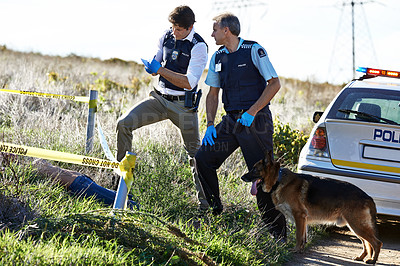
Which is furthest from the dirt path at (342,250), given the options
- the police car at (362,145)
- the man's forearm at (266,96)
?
the man's forearm at (266,96)

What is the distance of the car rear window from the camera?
6152 millimetres

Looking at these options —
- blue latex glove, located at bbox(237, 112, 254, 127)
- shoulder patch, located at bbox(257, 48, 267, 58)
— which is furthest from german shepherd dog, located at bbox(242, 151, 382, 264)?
shoulder patch, located at bbox(257, 48, 267, 58)

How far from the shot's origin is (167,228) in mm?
4605

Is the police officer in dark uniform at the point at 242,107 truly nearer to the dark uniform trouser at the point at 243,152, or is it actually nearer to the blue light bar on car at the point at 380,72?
the dark uniform trouser at the point at 243,152

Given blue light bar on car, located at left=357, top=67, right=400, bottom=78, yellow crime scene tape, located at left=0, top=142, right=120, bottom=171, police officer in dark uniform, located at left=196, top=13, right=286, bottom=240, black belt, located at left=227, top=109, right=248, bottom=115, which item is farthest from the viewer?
blue light bar on car, located at left=357, top=67, right=400, bottom=78

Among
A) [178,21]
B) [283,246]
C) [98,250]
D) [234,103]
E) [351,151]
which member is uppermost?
[178,21]

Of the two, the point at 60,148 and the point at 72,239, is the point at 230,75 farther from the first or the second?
the point at 60,148

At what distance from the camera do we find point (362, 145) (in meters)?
6.02

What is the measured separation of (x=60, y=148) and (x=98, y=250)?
3.86 m

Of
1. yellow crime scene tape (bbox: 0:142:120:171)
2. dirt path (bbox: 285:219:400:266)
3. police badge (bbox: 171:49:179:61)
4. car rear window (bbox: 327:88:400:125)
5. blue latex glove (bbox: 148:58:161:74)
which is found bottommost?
dirt path (bbox: 285:219:400:266)

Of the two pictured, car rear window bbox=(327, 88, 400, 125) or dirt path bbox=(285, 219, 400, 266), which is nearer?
dirt path bbox=(285, 219, 400, 266)

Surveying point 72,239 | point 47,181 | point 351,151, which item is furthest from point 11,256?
point 351,151

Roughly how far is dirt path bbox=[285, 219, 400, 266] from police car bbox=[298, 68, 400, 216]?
1.59 ft

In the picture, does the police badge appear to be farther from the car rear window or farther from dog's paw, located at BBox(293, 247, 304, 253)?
dog's paw, located at BBox(293, 247, 304, 253)
